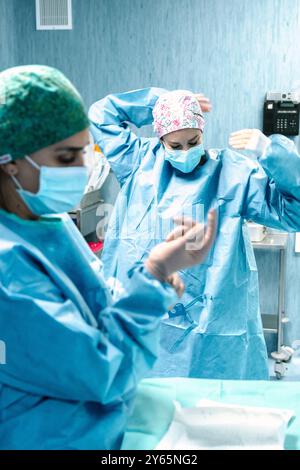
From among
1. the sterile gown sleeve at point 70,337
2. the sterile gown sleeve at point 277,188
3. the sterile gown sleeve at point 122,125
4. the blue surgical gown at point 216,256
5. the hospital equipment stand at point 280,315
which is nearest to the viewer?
the sterile gown sleeve at point 70,337

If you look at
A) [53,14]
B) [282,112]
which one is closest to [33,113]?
[282,112]

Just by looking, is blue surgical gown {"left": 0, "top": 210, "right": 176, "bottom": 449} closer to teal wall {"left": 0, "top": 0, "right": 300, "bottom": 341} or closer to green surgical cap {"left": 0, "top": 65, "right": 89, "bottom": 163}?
green surgical cap {"left": 0, "top": 65, "right": 89, "bottom": 163}

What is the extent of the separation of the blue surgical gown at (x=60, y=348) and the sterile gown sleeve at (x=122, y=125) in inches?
44.3

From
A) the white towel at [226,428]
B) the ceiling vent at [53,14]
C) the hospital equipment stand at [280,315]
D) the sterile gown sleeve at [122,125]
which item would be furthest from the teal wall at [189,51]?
the white towel at [226,428]

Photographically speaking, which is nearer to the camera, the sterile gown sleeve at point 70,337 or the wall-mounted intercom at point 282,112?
the sterile gown sleeve at point 70,337

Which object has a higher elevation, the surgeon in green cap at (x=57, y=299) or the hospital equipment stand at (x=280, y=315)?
the surgeon in green cap at (x=57, y=299)

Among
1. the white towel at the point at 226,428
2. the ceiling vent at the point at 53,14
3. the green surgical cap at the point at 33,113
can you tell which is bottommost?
the white towel at the point at 226,428

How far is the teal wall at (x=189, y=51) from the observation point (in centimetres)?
315

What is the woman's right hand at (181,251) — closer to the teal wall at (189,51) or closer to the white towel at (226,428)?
the white towel at (226,428)

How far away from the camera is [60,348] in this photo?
3.02 feet

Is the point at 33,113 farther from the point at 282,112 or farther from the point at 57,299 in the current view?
the point at 282,112
